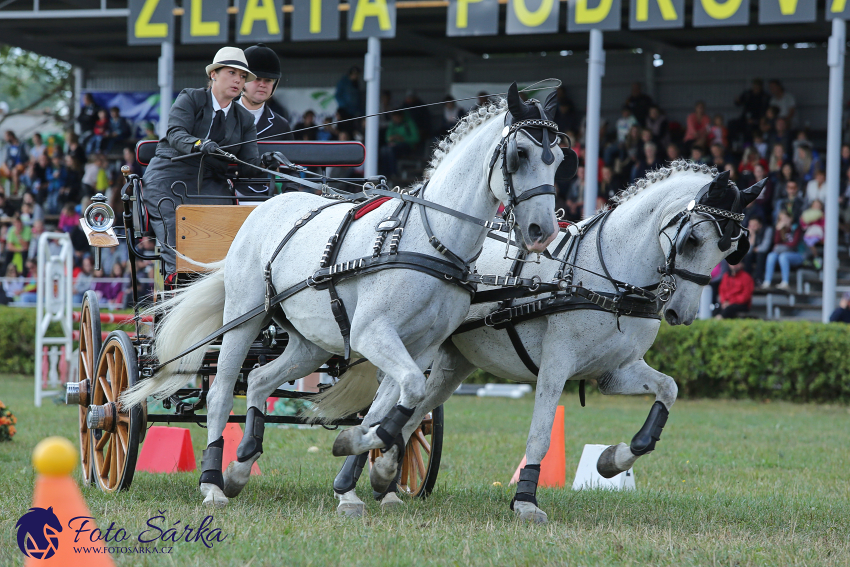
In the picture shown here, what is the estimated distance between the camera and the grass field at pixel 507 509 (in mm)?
3770

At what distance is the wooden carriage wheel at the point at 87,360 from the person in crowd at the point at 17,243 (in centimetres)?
1319

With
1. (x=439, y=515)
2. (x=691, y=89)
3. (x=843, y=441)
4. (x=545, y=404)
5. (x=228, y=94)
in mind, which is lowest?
(x=843, y=441)

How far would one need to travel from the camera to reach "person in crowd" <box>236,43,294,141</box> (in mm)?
6469

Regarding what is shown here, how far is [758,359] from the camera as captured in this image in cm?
1273

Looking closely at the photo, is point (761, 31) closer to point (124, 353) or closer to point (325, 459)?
point (325, 459)

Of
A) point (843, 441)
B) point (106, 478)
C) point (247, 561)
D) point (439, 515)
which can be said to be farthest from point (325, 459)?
point (843, 441)

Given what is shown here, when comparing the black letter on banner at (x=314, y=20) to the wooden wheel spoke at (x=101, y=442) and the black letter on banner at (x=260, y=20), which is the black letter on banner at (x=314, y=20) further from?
the wooden wheel spoke at (x=101, y=442)

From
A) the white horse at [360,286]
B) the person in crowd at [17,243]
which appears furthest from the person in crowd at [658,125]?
the white horse at [360,286]

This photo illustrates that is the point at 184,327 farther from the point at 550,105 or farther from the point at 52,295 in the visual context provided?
the point at 52,295

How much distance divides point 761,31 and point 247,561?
56.8 feet

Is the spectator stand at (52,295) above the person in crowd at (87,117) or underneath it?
underneath

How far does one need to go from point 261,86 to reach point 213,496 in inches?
118

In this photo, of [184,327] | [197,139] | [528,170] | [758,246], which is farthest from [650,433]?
[758,246]

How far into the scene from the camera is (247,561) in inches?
138
